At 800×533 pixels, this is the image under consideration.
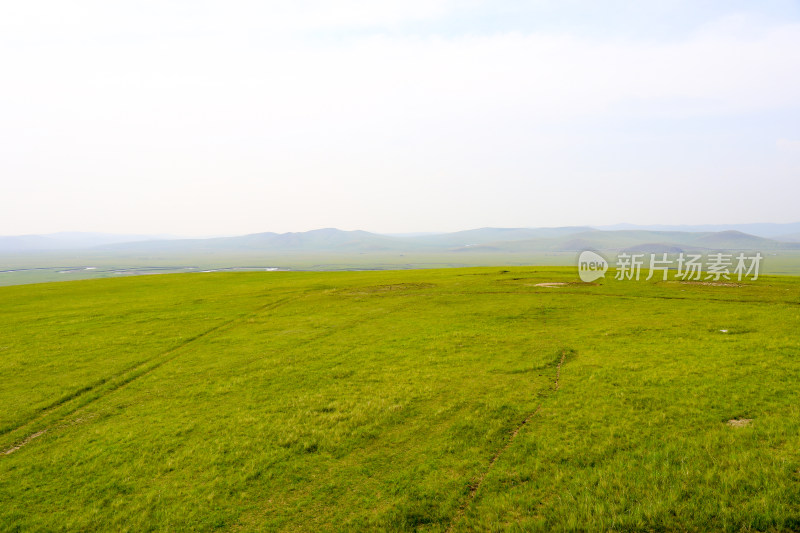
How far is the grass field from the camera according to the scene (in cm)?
834

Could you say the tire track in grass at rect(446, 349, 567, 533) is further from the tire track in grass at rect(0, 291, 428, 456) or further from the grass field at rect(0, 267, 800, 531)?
the tire track in grass at rect(0, 291, 428, 456)

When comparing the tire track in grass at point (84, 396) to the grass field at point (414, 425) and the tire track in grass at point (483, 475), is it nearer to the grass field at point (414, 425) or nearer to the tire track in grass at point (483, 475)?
the grass field at point (414, 425)

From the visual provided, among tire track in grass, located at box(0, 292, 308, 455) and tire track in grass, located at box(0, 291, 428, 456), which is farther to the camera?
tire track in grass, located at box(0, 292, 308, 455)

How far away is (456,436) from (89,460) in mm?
10857

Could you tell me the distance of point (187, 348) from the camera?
2177cm

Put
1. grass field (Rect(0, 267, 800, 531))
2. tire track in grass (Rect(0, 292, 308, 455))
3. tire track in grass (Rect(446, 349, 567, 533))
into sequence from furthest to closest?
tire track in grass (Rect(0, 292, 308, 455))
grass field (Rect(0, 267, 800, 531))
tire track in grass (Rect(446, 349, 567, 533))

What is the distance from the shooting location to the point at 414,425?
472 inches

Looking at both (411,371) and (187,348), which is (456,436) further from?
(187,348)

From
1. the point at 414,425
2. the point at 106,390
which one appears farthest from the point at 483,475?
the point at 106,390

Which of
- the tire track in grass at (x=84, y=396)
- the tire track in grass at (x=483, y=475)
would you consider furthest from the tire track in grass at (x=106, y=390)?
the tire track in grass at (x=483, y=475)

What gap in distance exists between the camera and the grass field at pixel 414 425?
834cm

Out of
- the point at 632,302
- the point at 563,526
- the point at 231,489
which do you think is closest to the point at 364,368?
the point at 231,489

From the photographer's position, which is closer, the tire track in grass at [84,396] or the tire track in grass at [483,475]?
the tire track in grass at [483,475]

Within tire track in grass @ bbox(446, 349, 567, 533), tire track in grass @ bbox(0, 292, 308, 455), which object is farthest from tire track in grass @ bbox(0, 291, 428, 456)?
tire track in grass @ bbox(446, 349, 567, 533)
